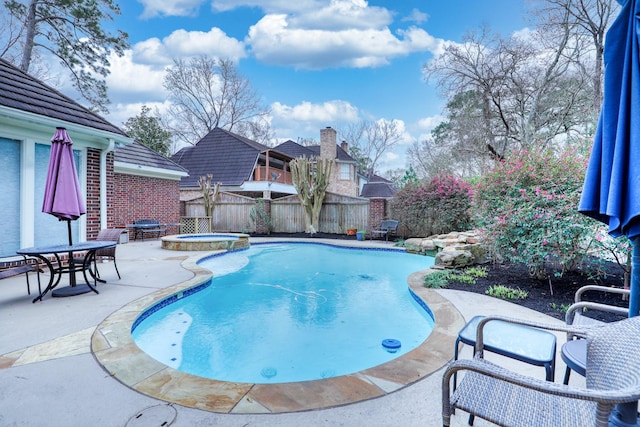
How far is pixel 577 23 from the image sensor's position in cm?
1123

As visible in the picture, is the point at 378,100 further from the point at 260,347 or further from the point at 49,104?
the point at 260,347

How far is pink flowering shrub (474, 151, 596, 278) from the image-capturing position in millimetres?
4188

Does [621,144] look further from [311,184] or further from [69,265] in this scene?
[311,184]

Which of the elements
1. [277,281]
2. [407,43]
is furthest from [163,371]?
[407,43]

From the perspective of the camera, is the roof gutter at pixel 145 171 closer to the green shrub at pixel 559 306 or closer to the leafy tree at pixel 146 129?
the leafy tree at pixel 146 129

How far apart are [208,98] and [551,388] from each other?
26.6 m

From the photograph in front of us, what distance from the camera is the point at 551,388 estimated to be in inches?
46.9

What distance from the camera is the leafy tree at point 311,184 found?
1330 centimetres

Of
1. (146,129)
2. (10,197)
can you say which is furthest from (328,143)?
(10,197)

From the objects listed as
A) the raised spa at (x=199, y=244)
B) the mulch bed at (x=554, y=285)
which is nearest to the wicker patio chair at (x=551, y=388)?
the mulch bed at (x=554, y=285)

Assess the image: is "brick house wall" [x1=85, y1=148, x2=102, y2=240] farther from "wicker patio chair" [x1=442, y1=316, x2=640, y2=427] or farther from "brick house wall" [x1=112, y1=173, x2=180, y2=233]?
"wicker patio chair" [x1=442, y1=316, x2=640, y2=427]

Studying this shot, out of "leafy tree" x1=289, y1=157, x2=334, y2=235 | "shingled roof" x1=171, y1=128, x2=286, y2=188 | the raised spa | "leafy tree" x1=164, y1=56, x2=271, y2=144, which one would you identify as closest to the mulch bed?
the raised spa

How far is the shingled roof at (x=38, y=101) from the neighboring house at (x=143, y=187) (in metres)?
3.93

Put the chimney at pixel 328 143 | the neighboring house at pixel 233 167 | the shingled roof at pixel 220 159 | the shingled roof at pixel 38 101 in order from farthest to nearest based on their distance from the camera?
the chimney at pixel 328 143 < the shingled roof at pixel 220 159 < the neighboring house at pixel 233 167 < the shingled roof at pixel 38 101
